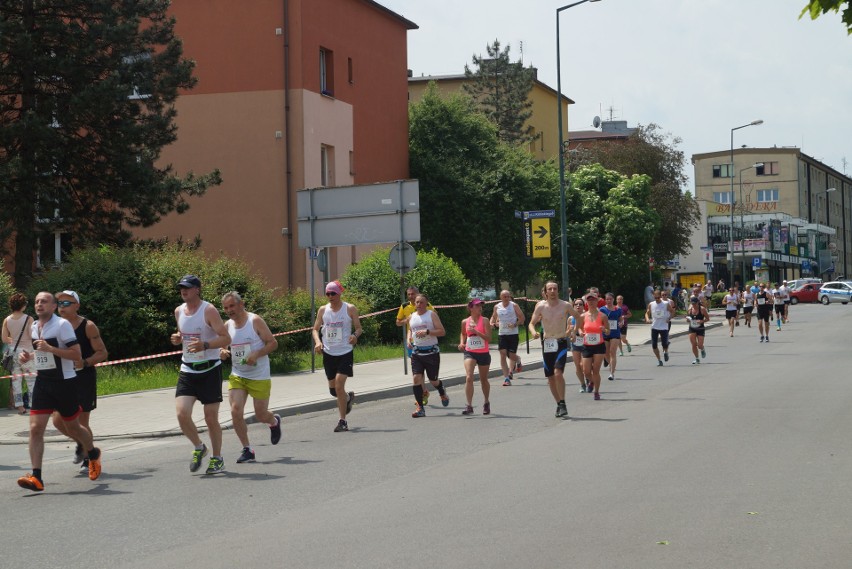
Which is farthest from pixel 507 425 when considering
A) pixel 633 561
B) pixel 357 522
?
pixel 633 561

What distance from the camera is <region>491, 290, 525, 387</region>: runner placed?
19.7 metres

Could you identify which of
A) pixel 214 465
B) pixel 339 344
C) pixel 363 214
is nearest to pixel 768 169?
pixel 363 214

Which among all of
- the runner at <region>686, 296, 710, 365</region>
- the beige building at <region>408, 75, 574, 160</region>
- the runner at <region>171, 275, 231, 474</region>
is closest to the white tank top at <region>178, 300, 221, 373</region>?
the runner at <region>171, 275, 231, 474</region>

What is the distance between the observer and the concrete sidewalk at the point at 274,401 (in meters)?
14.5

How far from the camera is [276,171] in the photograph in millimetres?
35219

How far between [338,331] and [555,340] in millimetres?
2882

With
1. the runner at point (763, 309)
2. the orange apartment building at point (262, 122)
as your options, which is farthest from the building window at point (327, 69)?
the runner at point (763, 309)

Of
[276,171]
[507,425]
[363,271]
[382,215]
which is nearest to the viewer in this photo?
[507,425]

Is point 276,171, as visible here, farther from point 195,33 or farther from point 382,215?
point 382,215

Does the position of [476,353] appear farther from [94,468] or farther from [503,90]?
[503,90]

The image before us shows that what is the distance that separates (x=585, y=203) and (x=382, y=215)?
29.7 meters

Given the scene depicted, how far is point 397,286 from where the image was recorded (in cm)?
3027

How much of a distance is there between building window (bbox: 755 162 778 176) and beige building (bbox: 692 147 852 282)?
0.05 meters

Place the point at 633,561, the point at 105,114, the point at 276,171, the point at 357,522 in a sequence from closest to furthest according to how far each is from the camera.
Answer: the point at 633,561 → the point at 357,522 → the point at 105,114 → the point at 276,171
